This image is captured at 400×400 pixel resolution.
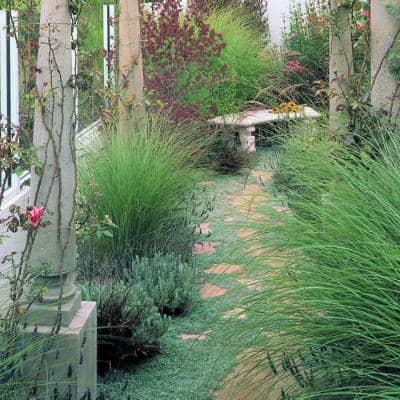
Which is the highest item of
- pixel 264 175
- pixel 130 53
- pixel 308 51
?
pixel 308 51

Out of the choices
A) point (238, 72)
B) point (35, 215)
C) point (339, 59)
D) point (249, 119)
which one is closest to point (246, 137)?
point (249, 119)

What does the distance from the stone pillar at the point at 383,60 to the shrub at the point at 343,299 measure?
185 cm

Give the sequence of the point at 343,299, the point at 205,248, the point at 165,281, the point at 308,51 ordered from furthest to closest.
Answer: the point at 308,51 → the point at 205,248 → the point at 165,281 → the point at 343,299

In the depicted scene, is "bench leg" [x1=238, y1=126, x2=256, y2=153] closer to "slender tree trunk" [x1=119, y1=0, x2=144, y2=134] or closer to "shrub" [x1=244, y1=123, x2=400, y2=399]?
"slender tree trunk" [x1=119, y1=0, x2=144, y2=134]

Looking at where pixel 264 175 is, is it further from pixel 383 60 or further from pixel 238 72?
pixel 383 60

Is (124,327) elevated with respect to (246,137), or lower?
lower

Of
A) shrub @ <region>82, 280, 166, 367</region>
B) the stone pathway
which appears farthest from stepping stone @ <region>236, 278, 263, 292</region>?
shrub @ <region>82, 280, 166, 367</region>

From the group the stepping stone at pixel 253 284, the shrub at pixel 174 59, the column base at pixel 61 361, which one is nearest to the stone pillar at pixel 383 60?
the stepping stone at pixel 253 284

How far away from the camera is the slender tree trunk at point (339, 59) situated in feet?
19.1

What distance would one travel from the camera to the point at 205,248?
6148mm

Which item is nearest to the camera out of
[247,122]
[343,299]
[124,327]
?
[343,299]

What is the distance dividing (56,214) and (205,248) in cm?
300

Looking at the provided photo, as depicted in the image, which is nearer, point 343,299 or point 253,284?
point 343,299

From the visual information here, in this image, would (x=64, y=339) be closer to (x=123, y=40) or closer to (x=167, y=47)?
(x=123, y=40)
